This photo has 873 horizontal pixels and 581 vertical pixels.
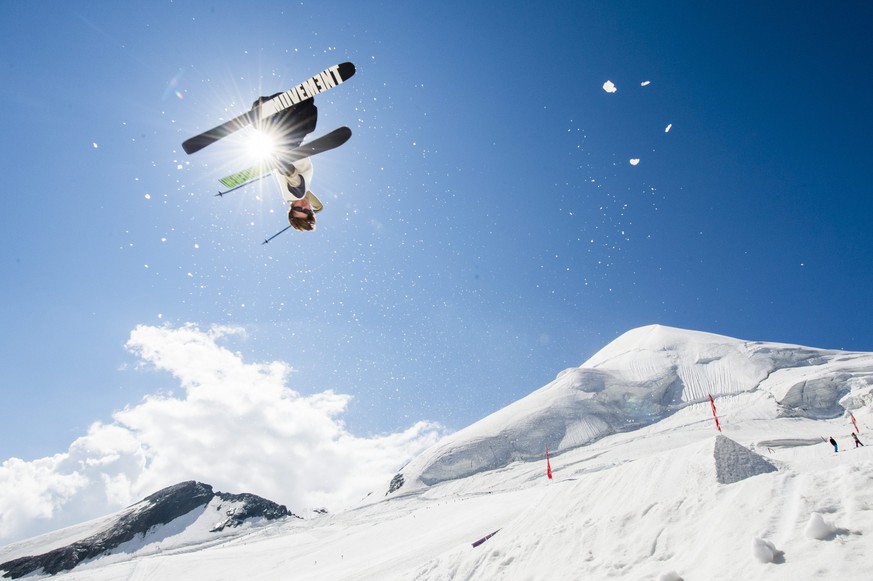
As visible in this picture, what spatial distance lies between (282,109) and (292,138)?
0.59 meters

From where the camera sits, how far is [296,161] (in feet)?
32.2

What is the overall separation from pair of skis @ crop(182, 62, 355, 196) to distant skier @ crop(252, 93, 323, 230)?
120 millimetres

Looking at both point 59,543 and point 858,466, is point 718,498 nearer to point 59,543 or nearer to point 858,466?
point 858,466

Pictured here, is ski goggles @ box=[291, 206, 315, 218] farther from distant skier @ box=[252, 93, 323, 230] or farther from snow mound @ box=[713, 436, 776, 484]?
snow mound @ box=[713, 436, 776, 484]

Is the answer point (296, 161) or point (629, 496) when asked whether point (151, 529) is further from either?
point (629, 496)

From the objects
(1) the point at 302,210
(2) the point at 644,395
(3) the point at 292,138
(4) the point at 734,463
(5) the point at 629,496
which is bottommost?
(2) the point at 644,395

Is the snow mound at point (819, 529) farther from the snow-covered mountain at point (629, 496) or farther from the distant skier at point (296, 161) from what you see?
the distant skier at point (296, 161)

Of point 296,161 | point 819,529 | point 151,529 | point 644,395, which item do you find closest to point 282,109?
point 296,161

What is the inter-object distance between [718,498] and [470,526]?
58.0 ft

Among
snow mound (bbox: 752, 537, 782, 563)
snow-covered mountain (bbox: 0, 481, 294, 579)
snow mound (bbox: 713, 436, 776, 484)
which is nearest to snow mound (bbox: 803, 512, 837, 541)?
snow mound (bbox: 752, 537, 782, 563)

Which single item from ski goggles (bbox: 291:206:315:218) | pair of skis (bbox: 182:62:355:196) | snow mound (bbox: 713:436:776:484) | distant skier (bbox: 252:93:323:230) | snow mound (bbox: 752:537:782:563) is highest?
pair of skis (bbox: 182:62:355:196)

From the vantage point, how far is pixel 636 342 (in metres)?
149

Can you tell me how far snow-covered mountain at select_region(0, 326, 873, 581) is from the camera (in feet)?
22.6

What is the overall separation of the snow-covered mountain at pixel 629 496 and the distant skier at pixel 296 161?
30.4 feet
